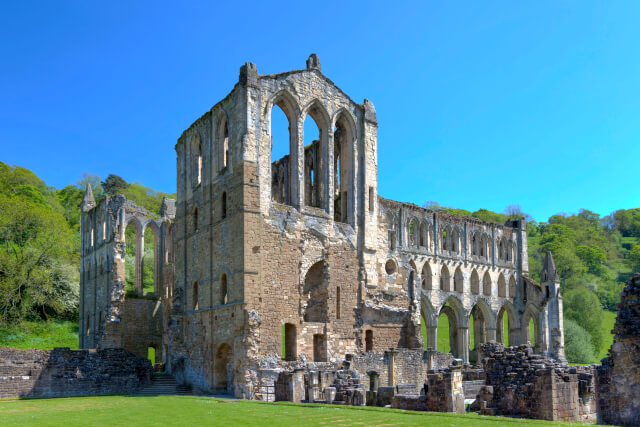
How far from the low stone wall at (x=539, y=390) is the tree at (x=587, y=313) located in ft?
127

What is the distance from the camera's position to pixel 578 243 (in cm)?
8438

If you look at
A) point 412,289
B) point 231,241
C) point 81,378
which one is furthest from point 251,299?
point 412,289

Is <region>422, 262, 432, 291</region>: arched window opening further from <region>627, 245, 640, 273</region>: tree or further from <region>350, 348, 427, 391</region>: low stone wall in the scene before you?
<region>627, 245, 640, 273</region>: tree

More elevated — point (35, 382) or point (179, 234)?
point (179, 234)

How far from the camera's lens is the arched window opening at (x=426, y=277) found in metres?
41.3

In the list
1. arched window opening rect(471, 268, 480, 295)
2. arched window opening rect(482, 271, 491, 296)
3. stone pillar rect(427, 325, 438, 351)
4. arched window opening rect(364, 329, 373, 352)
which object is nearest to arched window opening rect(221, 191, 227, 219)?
arched window opening rect(364, 329, 373, 352)

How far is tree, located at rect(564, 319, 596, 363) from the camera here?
46.6 metres

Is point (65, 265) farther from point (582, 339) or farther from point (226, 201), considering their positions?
point (582, 339)

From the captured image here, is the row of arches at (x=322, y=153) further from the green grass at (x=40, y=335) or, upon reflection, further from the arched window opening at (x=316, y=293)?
the green grass at (x=40, y=335)

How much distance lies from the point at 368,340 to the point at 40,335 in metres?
23.6

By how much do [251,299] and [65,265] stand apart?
24462 mm

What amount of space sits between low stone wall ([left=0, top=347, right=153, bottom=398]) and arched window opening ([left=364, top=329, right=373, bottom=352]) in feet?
31.1

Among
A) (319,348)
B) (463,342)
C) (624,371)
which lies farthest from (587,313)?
(624,371)

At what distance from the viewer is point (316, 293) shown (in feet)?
87.6
